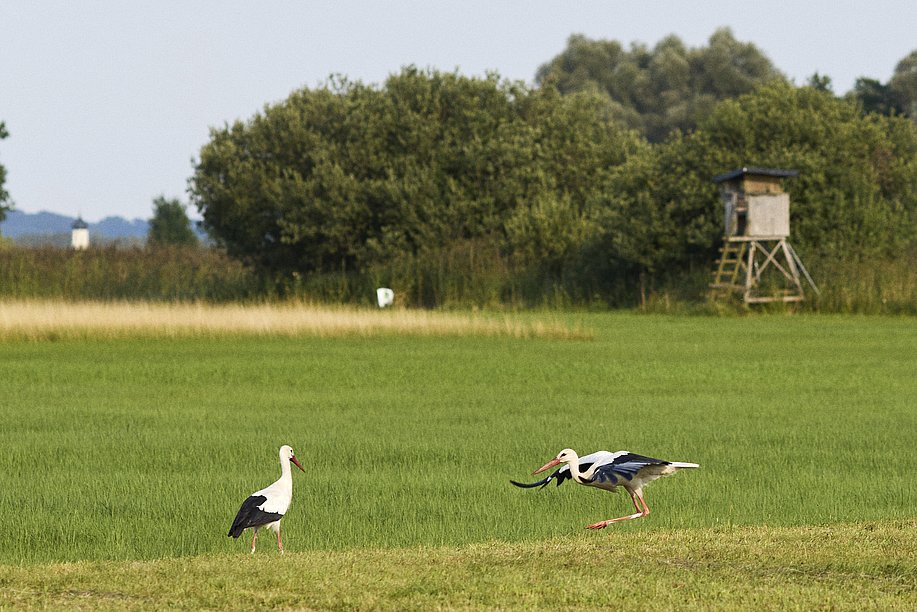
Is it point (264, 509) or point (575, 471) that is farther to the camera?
point (575, 471)

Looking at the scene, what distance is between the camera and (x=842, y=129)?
4662 centimetres

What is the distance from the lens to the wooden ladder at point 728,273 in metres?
41.7

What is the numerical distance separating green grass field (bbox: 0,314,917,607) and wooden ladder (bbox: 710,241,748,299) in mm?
15319

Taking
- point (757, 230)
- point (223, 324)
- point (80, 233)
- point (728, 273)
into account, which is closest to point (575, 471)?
point (223, 324)

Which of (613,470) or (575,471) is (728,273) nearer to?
(613,470)

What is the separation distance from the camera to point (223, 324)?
31.8 m

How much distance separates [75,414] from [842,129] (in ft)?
116

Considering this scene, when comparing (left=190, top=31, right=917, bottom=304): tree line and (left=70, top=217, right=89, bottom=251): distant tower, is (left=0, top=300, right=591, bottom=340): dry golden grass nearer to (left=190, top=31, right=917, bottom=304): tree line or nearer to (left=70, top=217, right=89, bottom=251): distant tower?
(left=190, top=31, right=917, bottom=304): tree line

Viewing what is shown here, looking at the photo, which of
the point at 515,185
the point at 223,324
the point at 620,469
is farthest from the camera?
the point at 515,185

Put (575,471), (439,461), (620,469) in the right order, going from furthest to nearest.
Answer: (439,461)
(620,469)
(575,471)

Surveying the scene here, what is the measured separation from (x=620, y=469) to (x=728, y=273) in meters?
34.3

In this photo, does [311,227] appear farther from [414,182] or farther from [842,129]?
[842,129]

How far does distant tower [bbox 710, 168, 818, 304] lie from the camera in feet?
136

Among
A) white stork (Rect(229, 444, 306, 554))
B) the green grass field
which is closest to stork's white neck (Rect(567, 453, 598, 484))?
the green grass field
